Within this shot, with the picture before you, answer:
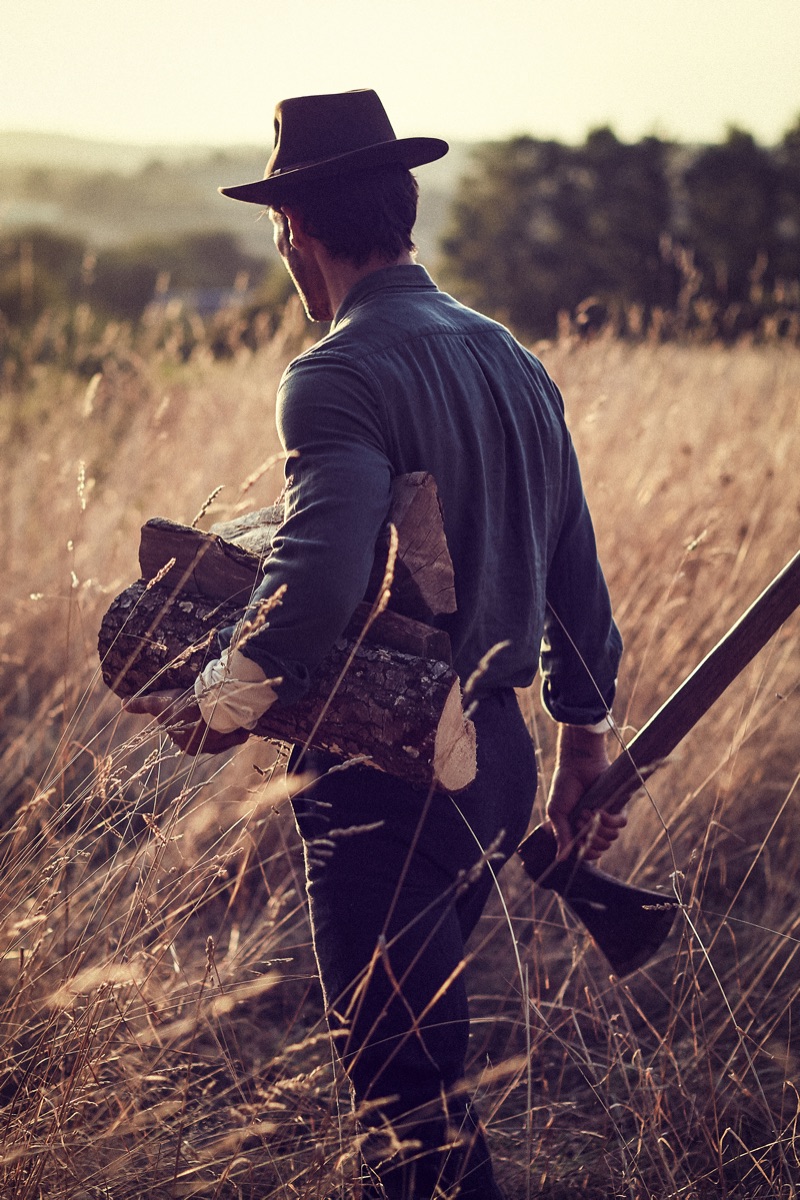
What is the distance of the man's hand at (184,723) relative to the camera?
1.56 m

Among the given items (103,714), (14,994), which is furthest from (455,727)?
(103,714)

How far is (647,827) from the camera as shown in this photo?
121 inches

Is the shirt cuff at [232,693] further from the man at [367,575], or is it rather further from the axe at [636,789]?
the axe at [636,789]

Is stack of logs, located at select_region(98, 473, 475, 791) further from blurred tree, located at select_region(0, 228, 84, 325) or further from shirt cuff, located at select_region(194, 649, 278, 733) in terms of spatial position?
blurred tree, located at select_region(0, 228, 84, 325)

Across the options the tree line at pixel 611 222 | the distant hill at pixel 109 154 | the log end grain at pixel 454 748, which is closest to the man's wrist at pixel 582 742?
the log end grain at pixel 454 748

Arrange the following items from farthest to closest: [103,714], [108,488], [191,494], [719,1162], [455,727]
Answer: [108,488]
[191,494]
[103,714]
[719,1162]
[455,727]

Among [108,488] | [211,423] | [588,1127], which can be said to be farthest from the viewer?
[211,423]

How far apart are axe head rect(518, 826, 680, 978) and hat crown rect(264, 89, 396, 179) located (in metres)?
1.32

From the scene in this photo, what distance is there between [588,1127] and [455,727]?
1.33m

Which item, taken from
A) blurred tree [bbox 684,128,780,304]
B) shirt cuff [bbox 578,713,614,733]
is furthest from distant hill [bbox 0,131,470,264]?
shirt cuff [bbox 578,713,614,733]

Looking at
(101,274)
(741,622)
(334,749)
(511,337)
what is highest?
(511,337)

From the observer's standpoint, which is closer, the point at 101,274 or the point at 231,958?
the point at 231,958

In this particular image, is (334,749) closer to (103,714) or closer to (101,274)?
(103,714)

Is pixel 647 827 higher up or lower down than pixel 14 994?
lower down
